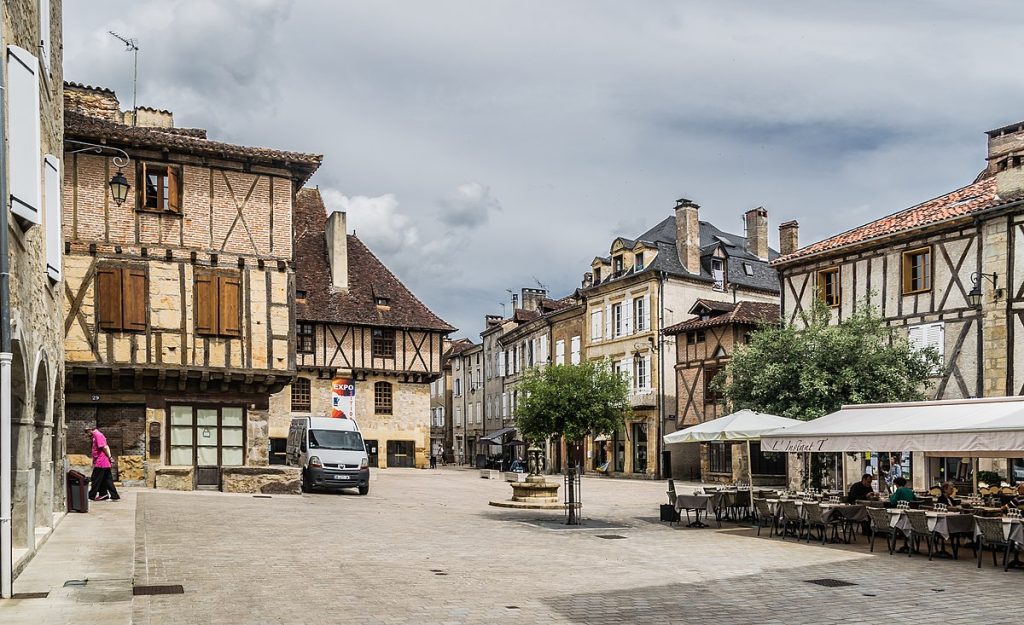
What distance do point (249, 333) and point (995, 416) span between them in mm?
17984

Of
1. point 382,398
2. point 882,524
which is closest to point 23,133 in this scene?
point 882,524

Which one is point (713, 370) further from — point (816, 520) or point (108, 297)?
point (816, 520)

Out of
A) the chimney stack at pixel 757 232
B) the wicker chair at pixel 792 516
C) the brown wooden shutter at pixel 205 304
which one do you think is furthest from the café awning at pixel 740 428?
the chimney stack at pixel 757 232

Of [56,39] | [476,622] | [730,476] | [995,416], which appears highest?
[56,39]

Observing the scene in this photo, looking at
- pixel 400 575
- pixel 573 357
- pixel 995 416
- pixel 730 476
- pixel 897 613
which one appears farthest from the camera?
pixel 573 357

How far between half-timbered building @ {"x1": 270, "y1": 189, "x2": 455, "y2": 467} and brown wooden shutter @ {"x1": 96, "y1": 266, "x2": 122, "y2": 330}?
15666mm

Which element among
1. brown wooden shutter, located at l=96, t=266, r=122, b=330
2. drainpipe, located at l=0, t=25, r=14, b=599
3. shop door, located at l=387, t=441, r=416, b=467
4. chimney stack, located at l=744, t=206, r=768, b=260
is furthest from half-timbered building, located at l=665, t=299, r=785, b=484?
drainpipe, located at l=0, t=25, r=14, b=599

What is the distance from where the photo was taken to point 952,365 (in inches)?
986

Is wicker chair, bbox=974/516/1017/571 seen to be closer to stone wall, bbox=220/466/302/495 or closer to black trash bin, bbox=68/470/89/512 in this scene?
black trash bin, bbox=68/470/89/512

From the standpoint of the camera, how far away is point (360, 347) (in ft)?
135

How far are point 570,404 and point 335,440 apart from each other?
763 centimetres

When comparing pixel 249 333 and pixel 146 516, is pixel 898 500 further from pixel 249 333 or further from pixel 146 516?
pixel 249 333

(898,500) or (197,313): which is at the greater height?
(197,313)

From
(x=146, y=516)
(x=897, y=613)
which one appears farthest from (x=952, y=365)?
(x=146, y=516)
